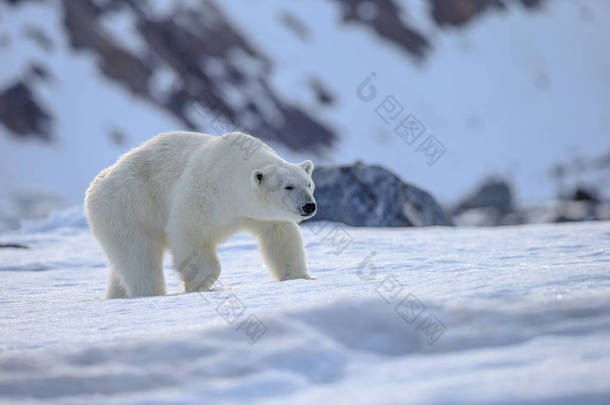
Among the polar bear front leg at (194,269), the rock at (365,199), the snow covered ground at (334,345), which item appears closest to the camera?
the snow covered ground at (334,345)

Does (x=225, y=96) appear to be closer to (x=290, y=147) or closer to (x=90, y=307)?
(x=290, y=147)

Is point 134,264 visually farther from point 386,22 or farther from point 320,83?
point 386,22

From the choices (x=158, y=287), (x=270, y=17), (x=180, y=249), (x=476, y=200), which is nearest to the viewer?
(x=180, y=249)

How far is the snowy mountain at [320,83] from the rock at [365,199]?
10.6 m

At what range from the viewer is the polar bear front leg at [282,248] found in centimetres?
400

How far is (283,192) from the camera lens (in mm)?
3787

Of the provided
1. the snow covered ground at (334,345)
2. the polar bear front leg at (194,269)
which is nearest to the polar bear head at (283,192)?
the polar bear front leg at (194,269)

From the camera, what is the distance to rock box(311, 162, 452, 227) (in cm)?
843

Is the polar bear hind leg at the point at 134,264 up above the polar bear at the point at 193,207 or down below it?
below

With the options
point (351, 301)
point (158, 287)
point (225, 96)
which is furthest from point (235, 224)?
point (225, 96)

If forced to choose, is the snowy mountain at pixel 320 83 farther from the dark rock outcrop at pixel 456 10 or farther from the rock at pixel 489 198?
the rock at pixel 489 198

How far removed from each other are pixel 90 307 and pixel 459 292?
179 centimetres

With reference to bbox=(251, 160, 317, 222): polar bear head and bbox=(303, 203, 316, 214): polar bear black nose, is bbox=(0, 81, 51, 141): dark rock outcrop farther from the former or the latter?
bbox=(303, 203, 316, 214): polar bear black nose

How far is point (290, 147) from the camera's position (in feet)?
90.6
